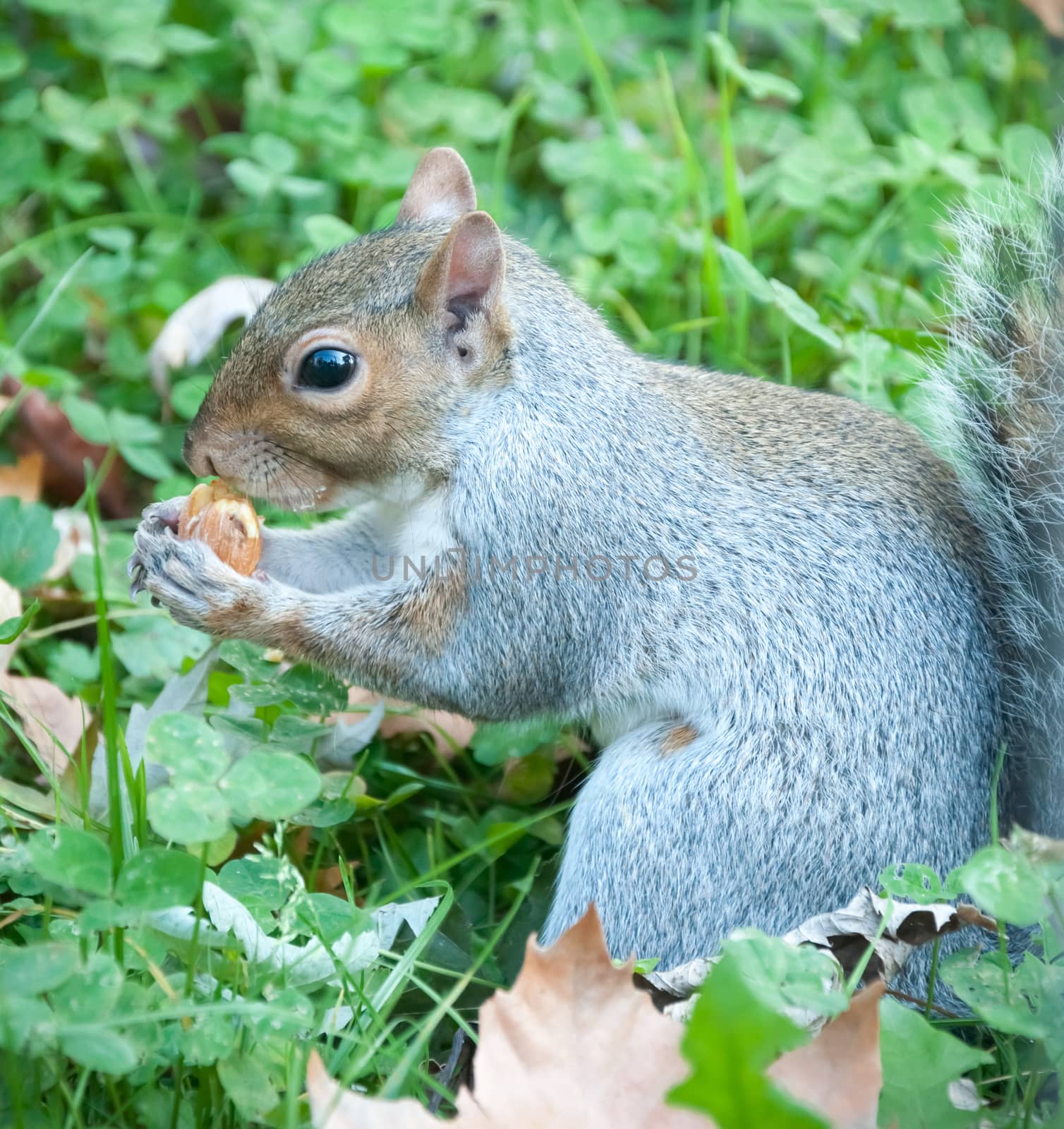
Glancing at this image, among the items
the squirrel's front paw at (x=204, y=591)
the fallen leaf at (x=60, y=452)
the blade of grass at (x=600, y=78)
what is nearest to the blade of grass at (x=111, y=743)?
the squirrel's front paw at (x=204, y=591)

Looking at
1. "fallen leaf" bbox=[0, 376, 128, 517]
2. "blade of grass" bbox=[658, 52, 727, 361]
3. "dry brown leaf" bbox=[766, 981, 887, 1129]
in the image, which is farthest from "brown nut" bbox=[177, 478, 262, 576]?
"blade of grass" bbox=[658, 52, 727, 361]

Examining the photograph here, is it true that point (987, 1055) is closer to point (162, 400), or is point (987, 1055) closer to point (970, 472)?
point (970, 472)

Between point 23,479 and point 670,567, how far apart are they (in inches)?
48.9

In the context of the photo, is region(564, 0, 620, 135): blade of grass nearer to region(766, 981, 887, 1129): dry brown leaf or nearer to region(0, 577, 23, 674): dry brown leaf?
region(0, 577, 23, 674): dry brown leaf

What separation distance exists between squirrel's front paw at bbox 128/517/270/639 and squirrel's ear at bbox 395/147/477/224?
0.66 meters

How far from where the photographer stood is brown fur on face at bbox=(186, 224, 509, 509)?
1.85 m

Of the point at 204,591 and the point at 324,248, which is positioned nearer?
the point at 204,591

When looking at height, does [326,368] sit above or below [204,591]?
above

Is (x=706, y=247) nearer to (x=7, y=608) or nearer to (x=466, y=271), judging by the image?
(x=466, y=271)

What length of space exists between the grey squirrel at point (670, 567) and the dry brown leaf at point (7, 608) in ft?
0.72

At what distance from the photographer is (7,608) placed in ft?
6.63

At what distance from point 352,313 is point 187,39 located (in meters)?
1.63

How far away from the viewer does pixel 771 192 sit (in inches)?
121

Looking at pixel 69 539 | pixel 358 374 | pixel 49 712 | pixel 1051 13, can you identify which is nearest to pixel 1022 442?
pixel 358 374
